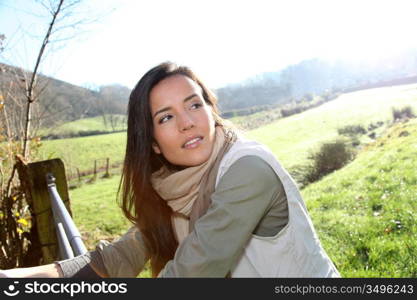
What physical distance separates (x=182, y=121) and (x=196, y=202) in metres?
0.37

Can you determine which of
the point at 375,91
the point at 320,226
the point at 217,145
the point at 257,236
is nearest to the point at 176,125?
the point at 217,145

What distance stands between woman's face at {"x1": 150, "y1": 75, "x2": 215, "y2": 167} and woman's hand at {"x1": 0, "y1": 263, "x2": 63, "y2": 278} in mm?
692

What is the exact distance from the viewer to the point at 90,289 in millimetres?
1385

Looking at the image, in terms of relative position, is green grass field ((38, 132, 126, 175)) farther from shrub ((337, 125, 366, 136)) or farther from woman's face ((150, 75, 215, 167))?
woman's face ((150, 75, 215, 167))

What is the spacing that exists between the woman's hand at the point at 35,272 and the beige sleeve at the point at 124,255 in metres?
0.16

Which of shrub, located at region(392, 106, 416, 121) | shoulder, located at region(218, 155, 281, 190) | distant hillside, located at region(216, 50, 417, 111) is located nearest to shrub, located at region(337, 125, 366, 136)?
shrub, located at region(392, 106, 416, 121)

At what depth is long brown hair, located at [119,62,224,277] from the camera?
168 centimetres

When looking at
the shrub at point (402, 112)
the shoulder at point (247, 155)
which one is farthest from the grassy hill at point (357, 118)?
the shoulder at point (247, 155)

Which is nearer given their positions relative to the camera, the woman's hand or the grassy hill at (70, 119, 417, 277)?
the woman's hand

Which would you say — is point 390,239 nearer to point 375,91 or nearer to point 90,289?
point 90,289

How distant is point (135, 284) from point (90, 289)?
20cm

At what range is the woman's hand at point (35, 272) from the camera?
4.63 ft

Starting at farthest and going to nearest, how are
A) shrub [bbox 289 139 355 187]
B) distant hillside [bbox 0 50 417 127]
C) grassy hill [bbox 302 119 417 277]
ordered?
1. shrub [bbox 289 139 355 187]
2. distant hillside [bbox 0 50 417 127]
3. grassy hill [bbox 302 119 417 277]

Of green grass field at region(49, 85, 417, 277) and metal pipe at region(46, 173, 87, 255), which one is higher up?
metal pipe at region(46, 173, 87, 255)
